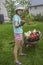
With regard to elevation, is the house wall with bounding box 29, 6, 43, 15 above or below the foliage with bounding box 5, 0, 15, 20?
below

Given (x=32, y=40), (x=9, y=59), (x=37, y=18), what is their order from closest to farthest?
1. (x=9, y=59)
2. (x=32, y=40)
3. (x=37, y=18)

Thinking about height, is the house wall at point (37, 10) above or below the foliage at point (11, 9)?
below

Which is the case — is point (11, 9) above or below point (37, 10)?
above

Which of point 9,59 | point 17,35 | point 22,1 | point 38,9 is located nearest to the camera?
point 17,35

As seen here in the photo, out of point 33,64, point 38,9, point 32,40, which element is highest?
point 32,40

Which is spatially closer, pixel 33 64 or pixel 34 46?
pixel 33 64

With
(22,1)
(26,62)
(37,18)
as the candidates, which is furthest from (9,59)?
(37,18)

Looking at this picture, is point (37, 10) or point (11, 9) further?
point (37, 10)

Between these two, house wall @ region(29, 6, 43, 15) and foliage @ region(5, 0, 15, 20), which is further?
house wall @ region(29, 6, 43, 15)

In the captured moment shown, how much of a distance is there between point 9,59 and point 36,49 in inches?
48.0

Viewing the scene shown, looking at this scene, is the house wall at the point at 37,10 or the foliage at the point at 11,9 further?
the house wall at the point at 37,10

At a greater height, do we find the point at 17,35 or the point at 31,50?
the point at 17,35

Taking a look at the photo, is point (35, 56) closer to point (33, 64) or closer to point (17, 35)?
point (33, 64)

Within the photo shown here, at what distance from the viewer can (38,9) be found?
41688mm
